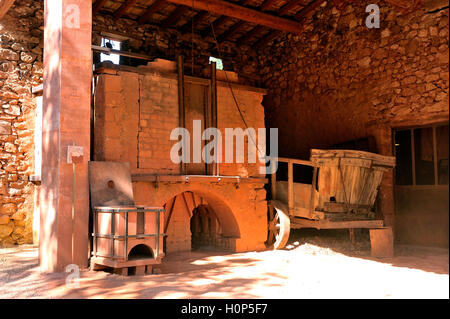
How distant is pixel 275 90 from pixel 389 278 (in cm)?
708

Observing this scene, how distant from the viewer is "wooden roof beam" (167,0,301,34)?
9086mm

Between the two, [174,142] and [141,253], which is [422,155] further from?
[141,253]

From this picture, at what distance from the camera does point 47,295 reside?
4348mm

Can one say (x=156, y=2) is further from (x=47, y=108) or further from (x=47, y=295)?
(x=47, y=295)

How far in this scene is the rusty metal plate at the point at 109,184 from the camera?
5.89m

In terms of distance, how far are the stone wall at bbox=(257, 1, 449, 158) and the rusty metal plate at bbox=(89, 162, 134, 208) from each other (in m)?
5.15

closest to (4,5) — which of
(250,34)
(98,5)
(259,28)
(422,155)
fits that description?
(98,5)

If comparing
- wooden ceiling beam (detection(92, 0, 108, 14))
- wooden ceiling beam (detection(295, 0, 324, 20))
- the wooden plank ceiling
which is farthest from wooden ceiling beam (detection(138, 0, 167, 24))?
wooden ceiling beam (detection(295, 0, 324, 20))

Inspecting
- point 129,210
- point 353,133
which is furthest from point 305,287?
point 353,133

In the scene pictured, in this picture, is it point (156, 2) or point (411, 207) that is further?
point (156, 2)

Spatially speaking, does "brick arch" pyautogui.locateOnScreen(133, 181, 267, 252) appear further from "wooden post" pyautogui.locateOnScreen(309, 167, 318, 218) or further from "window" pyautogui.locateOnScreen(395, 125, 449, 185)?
Answer: "window" pyautogui.locateOnScreen(395, 125, 449, 185)

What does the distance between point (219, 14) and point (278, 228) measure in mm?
5308

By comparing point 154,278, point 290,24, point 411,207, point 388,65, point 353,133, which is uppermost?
point 290,24

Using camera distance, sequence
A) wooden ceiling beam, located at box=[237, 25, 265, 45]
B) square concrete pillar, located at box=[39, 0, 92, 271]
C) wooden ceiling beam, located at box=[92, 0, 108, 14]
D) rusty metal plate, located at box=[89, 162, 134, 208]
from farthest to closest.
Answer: wooden ceiling beam, located at box=[237, 25, 265, 45], wooden ceiling beam, located at box=[92, 0, 108, 14], rusty metal plate, located at box=[89, 162, 134, 208], square concrete pillar, located at box=[39, 0, 92, 271]
